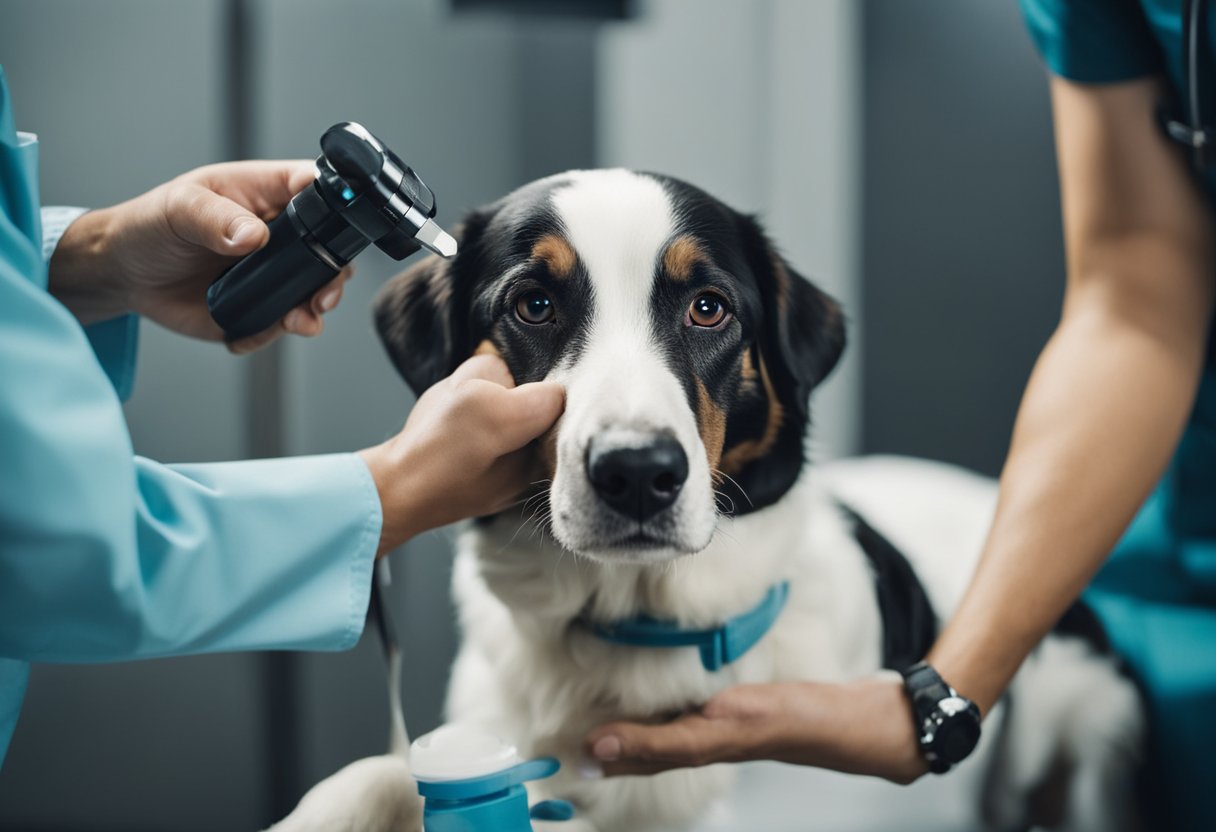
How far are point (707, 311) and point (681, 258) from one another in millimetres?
65

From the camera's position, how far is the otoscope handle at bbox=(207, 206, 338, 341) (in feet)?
2.65

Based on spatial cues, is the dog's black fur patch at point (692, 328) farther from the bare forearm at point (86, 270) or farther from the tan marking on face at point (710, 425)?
the bare forearm at point (86, 270)

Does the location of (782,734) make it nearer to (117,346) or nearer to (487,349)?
(487,349)

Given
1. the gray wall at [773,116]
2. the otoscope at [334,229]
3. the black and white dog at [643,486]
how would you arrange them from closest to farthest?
the otoscope at [334,229] → the black and white dog at [643,486] → the gray wall at [773,116]

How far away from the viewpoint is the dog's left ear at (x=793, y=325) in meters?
1.10

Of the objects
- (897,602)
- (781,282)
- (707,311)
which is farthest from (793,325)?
(897,602)

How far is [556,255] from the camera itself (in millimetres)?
959

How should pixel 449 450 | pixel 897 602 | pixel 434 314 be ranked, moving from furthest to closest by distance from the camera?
pixel 897 602, pixel 434 314, pixel 449 450

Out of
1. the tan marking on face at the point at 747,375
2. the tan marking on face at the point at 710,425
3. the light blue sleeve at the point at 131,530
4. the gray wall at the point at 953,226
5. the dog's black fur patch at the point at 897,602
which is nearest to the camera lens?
the light blue sleeve at the point at 131,530

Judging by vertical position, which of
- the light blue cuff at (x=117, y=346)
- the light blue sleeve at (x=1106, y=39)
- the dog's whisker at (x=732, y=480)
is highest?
the light blue sleeve at (x=1106, y=39)

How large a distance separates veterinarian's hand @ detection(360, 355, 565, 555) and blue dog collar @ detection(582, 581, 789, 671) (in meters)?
0.29

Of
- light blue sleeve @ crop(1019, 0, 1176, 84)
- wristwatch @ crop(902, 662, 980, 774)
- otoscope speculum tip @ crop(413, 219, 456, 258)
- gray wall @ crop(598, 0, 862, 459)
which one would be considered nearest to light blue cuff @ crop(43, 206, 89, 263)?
otoscope speculum tip @ crop(413, 219, 456, 258)

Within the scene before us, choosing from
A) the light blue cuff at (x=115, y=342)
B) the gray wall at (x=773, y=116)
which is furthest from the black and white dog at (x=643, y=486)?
the gray wall at (x=773, y=116)

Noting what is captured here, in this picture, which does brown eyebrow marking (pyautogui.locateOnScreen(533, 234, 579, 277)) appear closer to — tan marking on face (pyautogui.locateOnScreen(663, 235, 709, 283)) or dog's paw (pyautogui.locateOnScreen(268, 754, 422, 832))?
tan marking on face (pyautogui.locateOnScreen(663, 235, 709, 283))
